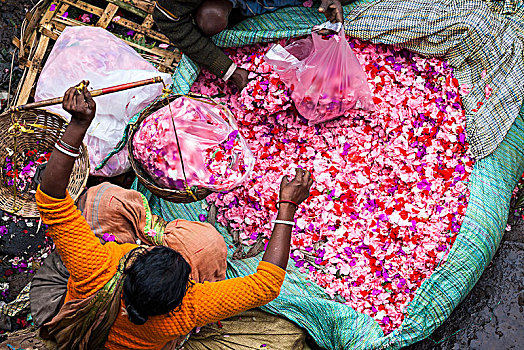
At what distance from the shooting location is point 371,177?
8.75ft

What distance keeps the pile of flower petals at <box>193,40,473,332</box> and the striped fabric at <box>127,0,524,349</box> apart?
0.08m

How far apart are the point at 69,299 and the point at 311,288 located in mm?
1315

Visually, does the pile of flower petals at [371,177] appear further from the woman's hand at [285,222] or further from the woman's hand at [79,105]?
the woman's hand at [79,105]

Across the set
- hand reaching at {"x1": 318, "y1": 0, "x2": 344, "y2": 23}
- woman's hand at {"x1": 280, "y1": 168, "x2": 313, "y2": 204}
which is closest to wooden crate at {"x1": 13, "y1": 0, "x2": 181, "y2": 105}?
hand reaching at {"x1": 318, "y1": 0, "x2": 344, "y2": 23}

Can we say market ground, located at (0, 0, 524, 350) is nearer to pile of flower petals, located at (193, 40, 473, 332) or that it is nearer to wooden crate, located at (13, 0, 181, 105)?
pile of flower petals, located at (193, 40, 473, 332)

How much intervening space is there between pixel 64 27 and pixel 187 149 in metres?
1.37

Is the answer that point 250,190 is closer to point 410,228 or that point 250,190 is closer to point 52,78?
point 410,228

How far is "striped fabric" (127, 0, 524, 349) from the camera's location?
241 centimetres

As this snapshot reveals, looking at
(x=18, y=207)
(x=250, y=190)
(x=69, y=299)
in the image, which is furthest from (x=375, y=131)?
(x=18, y=207)

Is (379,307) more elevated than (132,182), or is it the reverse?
(132,182)

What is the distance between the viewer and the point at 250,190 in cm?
271

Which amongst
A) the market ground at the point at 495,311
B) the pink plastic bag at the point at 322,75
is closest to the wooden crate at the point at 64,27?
the pink plastic bag at the point at 322,75

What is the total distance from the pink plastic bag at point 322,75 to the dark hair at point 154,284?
4.41 ft

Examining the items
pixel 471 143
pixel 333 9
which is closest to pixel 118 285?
pixel 333 9
